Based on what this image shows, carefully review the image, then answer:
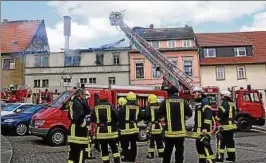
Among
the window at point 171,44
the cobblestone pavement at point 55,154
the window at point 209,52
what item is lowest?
the cobblestone pavement at point 55,154

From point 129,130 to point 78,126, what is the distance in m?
2.04

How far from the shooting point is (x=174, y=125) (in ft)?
24.2

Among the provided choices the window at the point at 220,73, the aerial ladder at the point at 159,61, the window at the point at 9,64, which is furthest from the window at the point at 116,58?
the aerial ladder at the point at 159,61

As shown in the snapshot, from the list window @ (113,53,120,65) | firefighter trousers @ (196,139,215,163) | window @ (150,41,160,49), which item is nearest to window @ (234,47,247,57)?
window @ (150,41,160,49)

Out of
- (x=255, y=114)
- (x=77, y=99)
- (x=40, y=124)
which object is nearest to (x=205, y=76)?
(x=255, y=114)

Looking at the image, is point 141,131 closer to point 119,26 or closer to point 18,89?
point 119,26

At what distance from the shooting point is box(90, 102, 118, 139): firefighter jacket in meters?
7.94

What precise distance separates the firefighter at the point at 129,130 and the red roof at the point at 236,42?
26773 mm

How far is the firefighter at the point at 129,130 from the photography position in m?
9.25

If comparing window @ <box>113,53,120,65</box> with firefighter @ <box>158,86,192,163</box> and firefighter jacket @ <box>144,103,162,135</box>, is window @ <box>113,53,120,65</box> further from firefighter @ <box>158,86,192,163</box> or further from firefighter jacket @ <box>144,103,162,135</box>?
firefighter @ <box>158,86,192,163</box>

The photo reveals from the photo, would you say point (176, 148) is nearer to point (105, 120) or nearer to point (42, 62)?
point (105, 120)

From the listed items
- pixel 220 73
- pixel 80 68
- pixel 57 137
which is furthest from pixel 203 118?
pixel 80 68

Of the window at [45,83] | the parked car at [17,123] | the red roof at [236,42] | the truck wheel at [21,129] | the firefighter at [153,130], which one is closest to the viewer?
the firefighter at [153,130]

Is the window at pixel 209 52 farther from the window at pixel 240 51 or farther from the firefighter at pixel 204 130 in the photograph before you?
the firefighter at pixel 204 130
